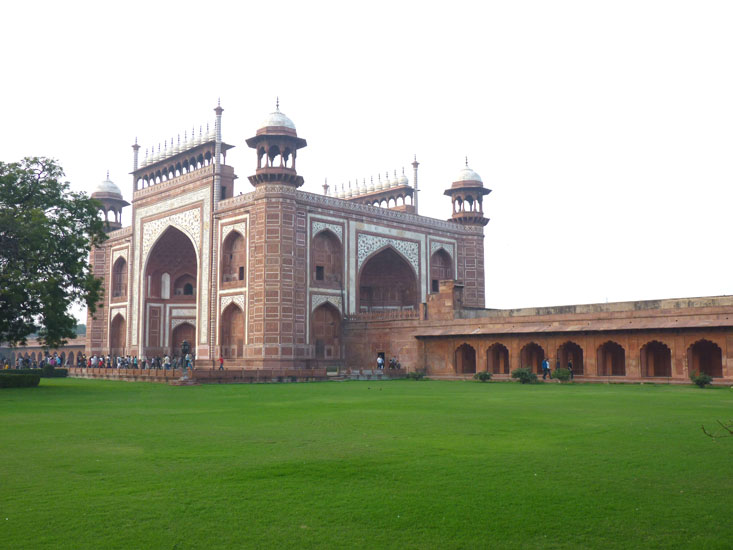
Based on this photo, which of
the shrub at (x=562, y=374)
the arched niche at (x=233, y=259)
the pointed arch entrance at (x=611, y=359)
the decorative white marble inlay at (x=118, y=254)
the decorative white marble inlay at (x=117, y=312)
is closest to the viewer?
the shrub at (x=562, y=374)

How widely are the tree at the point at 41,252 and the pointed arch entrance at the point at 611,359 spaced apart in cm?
1521

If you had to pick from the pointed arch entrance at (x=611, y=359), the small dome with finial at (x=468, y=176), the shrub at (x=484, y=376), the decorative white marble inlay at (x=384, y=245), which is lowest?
the shrub at (x=484, y=376)

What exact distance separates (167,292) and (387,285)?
1199 centimetres

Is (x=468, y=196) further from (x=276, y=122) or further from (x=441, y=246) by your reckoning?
(x=276, y=122)

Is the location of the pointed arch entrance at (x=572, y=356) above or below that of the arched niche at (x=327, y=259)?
below

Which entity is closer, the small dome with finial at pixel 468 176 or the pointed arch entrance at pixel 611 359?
the pointed arch entrance at pixel 611 359

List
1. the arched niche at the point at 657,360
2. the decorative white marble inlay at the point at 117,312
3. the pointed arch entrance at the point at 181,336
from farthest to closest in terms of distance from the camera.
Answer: the decorative white marble inlay at the point at 117,312 → the pointed arch entrance at the point at 181,336 → the arched niche at the point at 657,360

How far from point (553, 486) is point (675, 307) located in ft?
54.3

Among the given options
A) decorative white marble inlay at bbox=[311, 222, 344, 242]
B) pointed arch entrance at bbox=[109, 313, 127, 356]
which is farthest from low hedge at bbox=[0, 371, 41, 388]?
pointed arch entrance at bbox=[109, 313, 127, 356]

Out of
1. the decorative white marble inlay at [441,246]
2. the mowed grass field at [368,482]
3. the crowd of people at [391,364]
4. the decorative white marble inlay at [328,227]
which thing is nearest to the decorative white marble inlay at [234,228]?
the decorative white marble inlay at [328,227]

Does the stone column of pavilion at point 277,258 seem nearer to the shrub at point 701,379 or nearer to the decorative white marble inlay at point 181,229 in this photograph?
the decorative white marble inlay at point 181,229

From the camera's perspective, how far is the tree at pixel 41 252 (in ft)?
59.5

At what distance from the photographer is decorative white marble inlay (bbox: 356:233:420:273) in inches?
1292

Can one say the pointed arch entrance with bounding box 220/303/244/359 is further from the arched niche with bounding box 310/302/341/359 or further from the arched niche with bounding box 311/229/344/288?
the arched niche with bounding box 311/229/344/288
